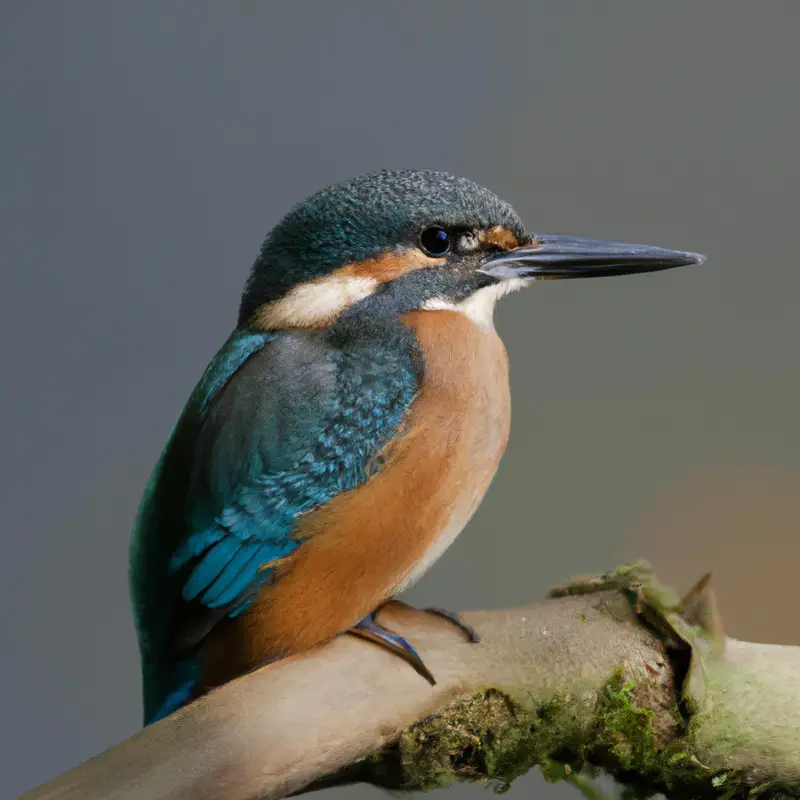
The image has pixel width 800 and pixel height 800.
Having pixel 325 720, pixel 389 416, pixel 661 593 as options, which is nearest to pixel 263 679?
pixel 325 720

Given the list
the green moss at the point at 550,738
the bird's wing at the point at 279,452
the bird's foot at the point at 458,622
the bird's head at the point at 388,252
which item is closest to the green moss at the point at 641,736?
the green moss at the point at 550,738

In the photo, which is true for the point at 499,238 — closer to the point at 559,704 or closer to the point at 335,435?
the point at 335,435

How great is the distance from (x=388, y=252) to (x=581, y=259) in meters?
0.35

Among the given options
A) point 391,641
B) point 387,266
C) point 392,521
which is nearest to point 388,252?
point 387,266

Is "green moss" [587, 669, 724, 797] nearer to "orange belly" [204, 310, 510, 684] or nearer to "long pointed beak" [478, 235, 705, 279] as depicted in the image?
"orange belly" [204, 310, 510, 684]

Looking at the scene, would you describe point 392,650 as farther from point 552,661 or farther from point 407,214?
point 407,214

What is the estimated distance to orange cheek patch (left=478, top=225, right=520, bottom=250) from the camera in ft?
5.22

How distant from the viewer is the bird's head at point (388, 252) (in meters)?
1.53

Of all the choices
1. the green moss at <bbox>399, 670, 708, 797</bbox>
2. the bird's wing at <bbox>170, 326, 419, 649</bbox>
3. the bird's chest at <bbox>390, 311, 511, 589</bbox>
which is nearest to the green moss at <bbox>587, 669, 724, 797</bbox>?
the green moss at <bbox>399, 670, 708, 797</bbox>

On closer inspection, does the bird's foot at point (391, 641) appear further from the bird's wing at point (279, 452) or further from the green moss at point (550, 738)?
the bird's wing at point (279, 452)

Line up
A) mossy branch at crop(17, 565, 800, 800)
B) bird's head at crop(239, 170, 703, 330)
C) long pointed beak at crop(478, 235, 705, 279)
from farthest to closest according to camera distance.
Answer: long pointed beak at crop(478, 235, 705, 279) → bird's head at crop(239, 170, 703, 330) → mossy branch at crop(17, 565, 800, 800)

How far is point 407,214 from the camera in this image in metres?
1.52

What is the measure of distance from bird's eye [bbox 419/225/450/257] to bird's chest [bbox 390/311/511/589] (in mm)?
94

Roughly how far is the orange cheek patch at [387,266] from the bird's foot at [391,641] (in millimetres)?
533
